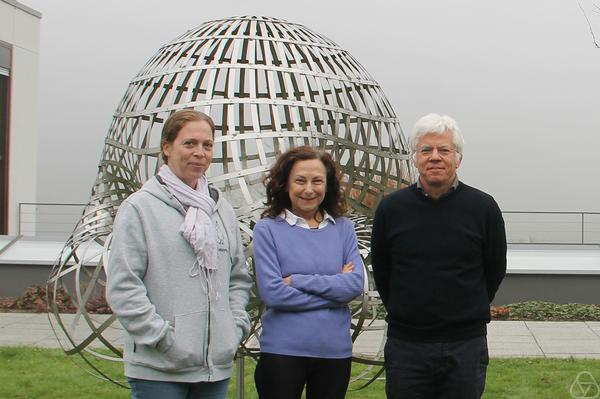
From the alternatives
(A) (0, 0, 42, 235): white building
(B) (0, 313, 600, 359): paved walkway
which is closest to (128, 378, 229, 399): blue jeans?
(B) (0, 313, 600, 359): paved walkway

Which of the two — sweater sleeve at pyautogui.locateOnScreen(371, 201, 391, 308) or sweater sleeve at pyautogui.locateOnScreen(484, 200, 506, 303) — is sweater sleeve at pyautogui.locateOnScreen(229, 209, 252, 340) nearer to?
sweater sleeve at pyautogui.locateOnScreen(371, 201, 391, 308)

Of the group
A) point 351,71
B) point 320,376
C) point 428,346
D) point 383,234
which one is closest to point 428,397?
point 428,346

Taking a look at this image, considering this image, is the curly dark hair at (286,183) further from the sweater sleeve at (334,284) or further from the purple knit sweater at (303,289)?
the sweater sleeve at (334,284)

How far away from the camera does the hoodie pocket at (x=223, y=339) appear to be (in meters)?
2.96

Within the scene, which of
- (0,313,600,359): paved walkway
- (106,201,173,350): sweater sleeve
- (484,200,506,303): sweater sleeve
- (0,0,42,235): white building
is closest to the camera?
(106,201,173,350): sweater sleeve

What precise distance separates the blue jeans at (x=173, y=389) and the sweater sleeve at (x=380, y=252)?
28.8 inches

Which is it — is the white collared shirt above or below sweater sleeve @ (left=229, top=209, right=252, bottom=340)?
above

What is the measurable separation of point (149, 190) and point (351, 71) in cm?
188

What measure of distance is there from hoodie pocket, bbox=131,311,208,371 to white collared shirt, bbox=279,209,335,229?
58cm

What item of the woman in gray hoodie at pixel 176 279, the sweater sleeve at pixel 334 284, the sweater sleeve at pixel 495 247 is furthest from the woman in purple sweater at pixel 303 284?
the sweater sleeve at pixel 495 247

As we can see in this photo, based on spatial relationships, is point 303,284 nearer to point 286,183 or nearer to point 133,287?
point 286,183

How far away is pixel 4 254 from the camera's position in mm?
13305

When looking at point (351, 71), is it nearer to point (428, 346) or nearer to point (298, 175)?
point (298, 175)

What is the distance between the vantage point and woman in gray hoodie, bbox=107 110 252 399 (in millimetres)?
2828
